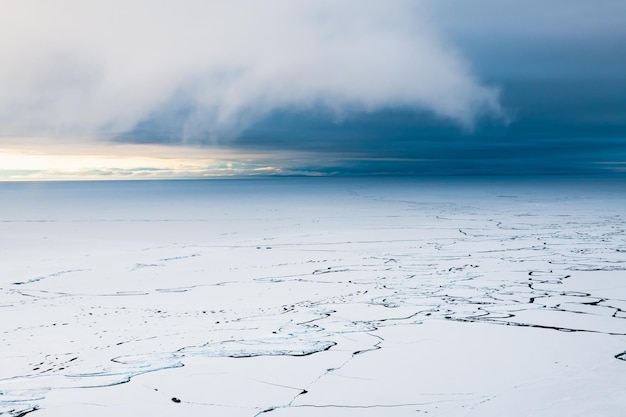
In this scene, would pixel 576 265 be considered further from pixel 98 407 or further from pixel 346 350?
pixel 98 407

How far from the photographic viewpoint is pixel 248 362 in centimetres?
574

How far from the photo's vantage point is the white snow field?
481cm

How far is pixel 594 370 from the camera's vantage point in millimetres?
5332

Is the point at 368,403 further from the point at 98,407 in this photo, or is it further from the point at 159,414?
the point at 98,407

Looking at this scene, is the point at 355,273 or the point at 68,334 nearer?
the point at 68,334

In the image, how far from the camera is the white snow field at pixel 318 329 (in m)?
4.81

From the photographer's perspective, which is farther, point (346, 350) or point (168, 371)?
point (346, 350)

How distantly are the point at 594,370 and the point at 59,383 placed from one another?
14.7ft

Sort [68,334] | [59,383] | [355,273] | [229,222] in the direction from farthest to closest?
[229,222], [355,273], [68,334], [59,383]

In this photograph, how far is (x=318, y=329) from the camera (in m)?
6.94

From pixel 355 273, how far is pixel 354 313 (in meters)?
3.22

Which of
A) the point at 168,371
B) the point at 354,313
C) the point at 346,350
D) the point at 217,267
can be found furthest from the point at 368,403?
the point at 217,267

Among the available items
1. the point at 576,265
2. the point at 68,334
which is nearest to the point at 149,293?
the point at 68,334

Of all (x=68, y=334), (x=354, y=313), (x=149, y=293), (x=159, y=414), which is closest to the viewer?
(x=159, y=414)
